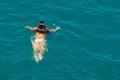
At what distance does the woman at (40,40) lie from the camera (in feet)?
112

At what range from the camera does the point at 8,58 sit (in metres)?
33.2

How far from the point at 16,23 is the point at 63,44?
4.93 m

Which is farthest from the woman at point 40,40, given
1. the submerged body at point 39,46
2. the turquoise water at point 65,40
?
the turquoise water at point 65,40

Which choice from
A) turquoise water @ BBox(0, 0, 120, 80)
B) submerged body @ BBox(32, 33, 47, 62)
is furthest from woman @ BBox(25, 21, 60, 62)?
turquoise water @ BBox(0, 0, 120, 80)

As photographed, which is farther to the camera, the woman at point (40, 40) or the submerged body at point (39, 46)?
the woman at point (40, 40)

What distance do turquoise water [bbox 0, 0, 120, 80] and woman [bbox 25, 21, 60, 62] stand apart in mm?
404

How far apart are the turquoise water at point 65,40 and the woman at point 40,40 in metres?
0.40

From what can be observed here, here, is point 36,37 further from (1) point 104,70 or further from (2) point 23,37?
(1) point 104,70

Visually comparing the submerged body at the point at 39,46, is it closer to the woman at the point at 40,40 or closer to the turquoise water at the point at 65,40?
the woman at the point at 40,40

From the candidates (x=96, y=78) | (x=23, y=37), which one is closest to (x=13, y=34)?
(x=23, y=37)

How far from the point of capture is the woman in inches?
1338

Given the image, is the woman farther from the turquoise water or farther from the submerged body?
the turquoise water

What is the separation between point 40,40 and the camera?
3531 cm

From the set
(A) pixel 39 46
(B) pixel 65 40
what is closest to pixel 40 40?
(A) pixel 39 46
